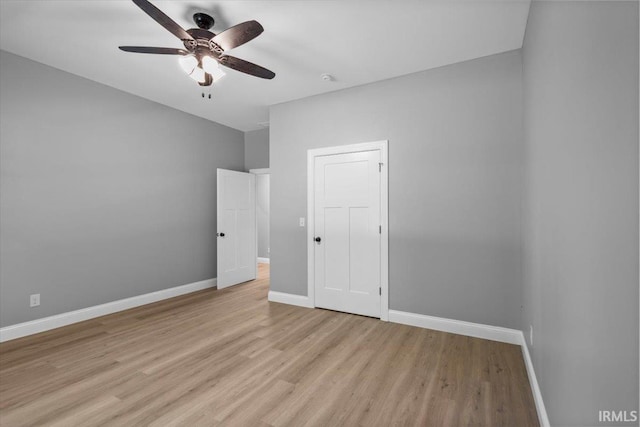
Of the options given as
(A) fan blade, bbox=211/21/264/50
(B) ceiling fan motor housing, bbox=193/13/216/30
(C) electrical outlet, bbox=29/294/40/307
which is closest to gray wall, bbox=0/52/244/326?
(C) electrical outlet, bbox=29/294/40/307

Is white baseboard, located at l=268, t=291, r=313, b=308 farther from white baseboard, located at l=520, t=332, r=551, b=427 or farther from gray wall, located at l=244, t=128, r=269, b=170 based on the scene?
gray wall, located at l=244, t=128, r=269, b=170

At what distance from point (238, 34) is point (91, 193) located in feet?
9.23

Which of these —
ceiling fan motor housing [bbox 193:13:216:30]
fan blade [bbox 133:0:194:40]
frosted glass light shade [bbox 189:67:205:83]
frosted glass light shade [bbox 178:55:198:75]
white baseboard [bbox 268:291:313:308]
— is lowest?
white baseboard [bbox 268:291:313:308]

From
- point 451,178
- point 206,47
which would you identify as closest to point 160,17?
point 206,47

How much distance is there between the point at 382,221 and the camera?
11.4 ft

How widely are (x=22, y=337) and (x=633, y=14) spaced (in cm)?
475

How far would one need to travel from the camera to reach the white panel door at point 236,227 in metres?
4.99

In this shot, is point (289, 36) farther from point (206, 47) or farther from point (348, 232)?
point (348, 232)

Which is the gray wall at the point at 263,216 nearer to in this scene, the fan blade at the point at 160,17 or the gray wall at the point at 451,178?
the gray wall at the point at 451,178

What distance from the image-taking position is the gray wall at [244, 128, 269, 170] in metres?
5.64

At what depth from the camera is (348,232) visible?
3.72 metres

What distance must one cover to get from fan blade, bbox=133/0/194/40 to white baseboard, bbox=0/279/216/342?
129 inches

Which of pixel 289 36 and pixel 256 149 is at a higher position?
pixel 289 36

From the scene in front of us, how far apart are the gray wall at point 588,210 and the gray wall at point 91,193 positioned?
443cm
